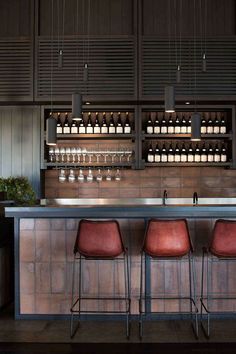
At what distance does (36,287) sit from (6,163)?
2738mm

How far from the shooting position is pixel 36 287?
13.3 ft

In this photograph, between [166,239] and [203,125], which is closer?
[166,239]

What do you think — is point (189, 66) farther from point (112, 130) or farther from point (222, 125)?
point (112, 130)

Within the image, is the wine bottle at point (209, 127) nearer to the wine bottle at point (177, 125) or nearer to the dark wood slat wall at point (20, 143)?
the wine bottle at point (177, 125)

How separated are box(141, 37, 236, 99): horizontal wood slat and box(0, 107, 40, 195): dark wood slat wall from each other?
1667 millimetres

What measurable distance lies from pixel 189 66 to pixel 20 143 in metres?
2.65

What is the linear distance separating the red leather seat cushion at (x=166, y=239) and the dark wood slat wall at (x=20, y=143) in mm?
3063

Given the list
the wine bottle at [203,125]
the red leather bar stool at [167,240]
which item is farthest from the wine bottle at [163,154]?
the red leather bar stool at [167,240]

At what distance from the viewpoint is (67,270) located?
13.3ft

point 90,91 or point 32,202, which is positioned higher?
point 90,91

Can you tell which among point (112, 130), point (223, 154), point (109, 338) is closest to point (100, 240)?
point (109, 338)
